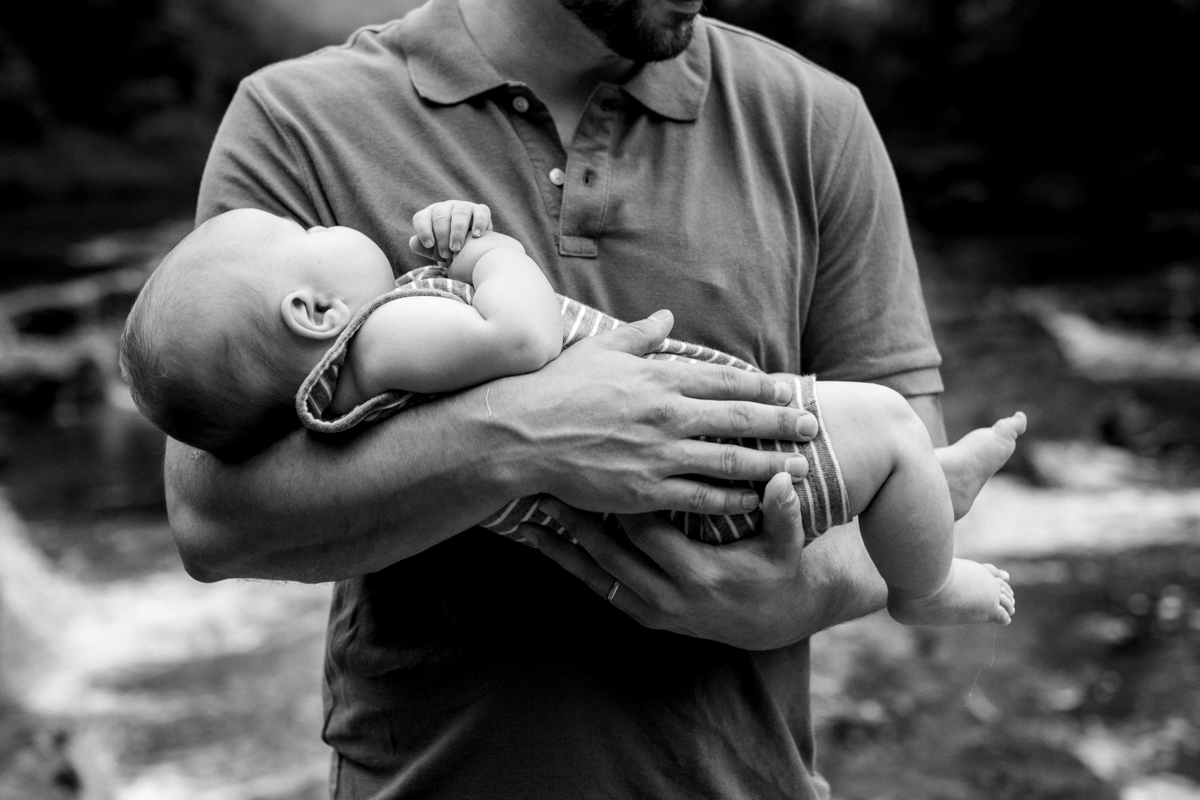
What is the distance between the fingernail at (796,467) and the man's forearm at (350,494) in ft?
1.15

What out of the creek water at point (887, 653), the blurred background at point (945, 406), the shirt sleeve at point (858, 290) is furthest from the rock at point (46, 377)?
the shirt sleeve at point (858, 290)

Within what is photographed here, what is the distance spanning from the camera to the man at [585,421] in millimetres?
1597

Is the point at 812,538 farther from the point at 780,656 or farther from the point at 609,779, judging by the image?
the point at 609,779

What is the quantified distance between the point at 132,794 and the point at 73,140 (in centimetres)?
1295

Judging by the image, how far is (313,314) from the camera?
1.68 metres

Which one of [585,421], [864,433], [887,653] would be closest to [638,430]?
[585,421]

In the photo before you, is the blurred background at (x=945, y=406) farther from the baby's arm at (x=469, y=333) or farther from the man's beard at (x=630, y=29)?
the man's beard at (x=630, y=29)

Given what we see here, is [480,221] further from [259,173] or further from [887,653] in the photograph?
[887,653]

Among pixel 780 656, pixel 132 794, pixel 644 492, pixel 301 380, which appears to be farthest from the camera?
pixel 132 794

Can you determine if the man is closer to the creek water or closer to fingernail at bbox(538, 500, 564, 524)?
fingernail at bbox(538, 500, 564, 524)

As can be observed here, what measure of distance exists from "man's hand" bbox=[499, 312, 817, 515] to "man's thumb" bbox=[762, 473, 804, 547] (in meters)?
0.03

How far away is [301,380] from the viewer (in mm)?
1685

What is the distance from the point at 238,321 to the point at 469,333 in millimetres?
314

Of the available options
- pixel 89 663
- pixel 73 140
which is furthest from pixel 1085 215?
pixel 73 140
